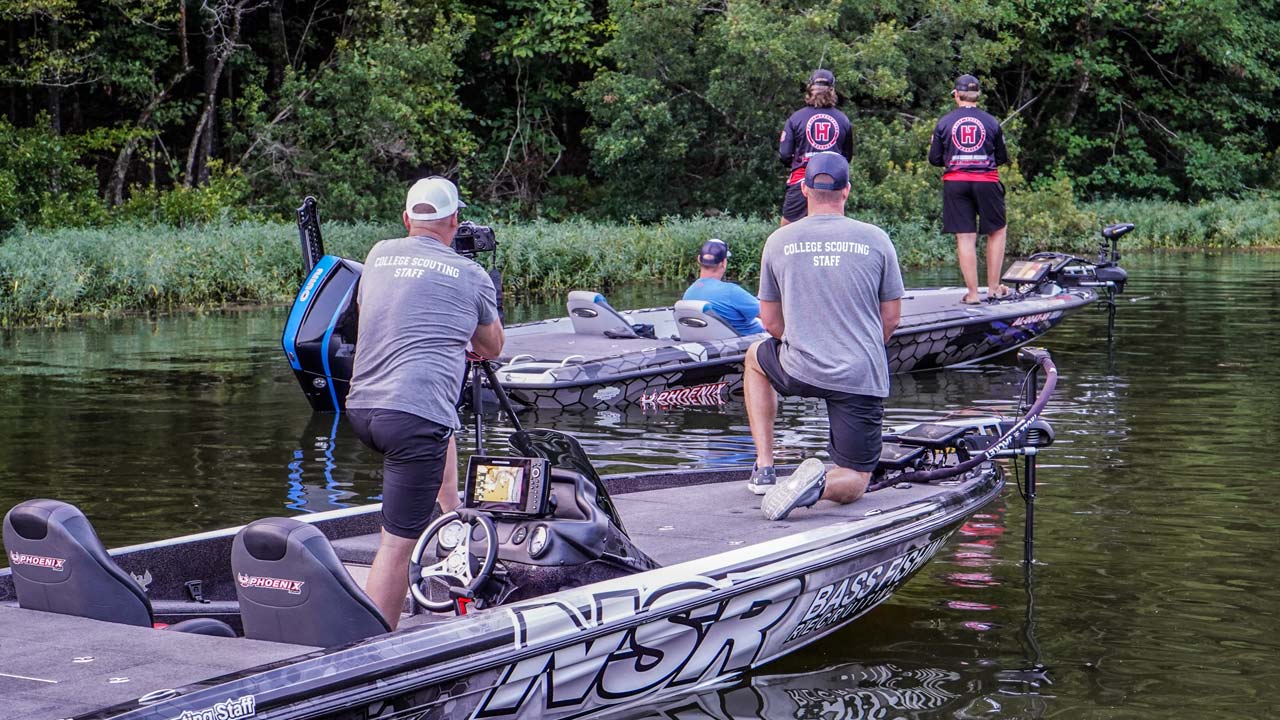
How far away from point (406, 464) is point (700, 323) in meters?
6.37

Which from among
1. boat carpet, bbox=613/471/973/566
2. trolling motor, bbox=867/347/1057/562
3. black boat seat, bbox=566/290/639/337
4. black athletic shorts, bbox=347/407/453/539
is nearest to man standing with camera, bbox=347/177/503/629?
black athletic shorts, bbox=347/407/453/539

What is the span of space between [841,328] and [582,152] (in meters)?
26.7

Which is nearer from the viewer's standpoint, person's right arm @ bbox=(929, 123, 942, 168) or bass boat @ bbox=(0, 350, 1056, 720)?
bass boat @ bbox=(0, 350, 1056, 720)

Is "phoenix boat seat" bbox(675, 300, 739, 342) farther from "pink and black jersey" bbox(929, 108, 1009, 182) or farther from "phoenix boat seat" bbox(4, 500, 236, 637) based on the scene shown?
"phoenix boat seat" bbox(4, 500, 236, 637)

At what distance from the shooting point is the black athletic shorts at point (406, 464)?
15.6 feet

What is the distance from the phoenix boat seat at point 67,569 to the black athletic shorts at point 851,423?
103 inches

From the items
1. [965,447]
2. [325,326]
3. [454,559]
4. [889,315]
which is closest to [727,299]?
[325,326]

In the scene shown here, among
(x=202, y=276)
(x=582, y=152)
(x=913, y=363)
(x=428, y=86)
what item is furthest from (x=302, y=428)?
(x=582, y=152)

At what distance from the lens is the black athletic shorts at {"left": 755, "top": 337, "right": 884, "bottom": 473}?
584 cm

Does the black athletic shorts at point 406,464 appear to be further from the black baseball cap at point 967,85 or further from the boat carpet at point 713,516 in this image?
the black baseball cap at point 967,85

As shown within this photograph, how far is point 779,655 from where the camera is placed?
5.44 meters

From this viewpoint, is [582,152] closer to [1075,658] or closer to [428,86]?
[428,86]

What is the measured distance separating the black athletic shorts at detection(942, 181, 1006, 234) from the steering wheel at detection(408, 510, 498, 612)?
8045 millimetres

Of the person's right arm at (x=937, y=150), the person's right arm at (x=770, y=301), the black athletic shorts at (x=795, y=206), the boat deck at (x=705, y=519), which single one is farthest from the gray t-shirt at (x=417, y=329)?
the person's right arm at (x=937, y=150)
